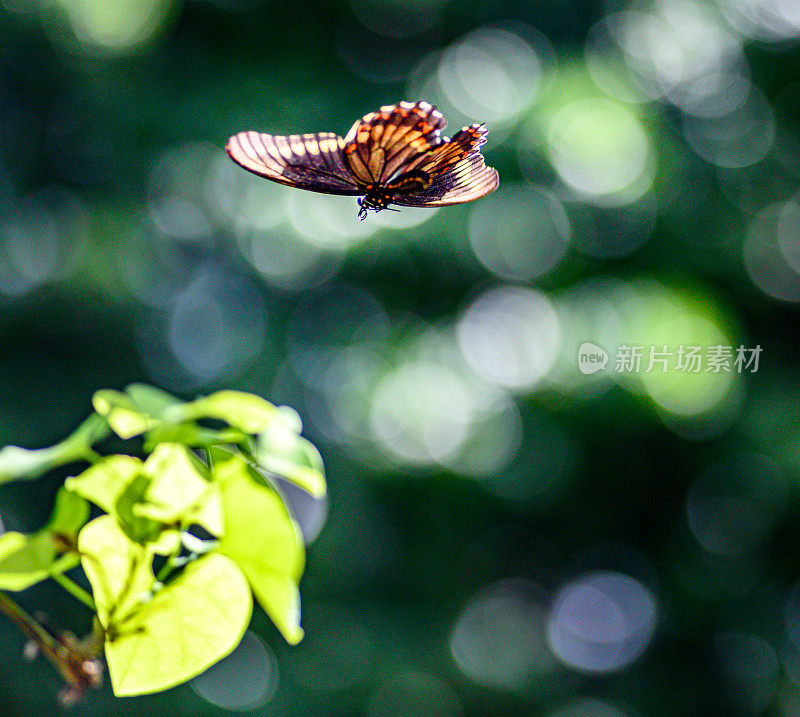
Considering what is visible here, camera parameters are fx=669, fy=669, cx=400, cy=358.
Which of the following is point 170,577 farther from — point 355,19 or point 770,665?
point 770,665

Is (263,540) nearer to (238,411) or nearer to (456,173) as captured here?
(238,411)

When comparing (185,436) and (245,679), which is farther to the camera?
(245,679)

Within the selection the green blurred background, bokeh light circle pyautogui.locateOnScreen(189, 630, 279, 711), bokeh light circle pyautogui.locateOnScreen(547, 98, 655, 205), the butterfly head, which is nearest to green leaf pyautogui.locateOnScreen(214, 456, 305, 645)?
the butterfly head

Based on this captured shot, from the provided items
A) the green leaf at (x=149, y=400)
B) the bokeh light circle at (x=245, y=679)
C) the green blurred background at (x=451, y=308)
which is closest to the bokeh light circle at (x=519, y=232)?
the green blurred background at (x=451, y=308)

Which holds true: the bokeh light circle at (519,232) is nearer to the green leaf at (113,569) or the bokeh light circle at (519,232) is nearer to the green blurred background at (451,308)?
the green blurred background at (451,308)

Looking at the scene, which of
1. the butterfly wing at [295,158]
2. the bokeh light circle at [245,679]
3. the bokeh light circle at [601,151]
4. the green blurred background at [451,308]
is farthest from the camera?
the bokeh light circle at [245,679]

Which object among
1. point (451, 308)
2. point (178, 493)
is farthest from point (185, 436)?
point (451, 308)
